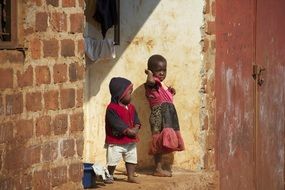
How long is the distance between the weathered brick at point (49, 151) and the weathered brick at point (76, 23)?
685 mm

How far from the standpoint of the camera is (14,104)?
13.9 ft

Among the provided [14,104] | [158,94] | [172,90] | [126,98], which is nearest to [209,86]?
[172,90]

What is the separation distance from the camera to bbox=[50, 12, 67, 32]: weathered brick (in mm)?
4527

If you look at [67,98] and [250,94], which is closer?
[67,98]

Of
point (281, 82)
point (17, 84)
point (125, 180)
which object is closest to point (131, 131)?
point (125, 180)

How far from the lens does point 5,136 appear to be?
13.8 feet

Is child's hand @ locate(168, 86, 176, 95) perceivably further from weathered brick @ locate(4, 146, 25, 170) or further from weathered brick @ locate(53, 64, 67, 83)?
weathered brick @ locate(4, 146, 25, 170)

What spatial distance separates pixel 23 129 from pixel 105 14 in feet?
8.33

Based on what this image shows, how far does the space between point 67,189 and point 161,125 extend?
6.72 feet

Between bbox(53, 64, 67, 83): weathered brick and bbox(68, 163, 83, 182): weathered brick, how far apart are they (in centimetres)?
52

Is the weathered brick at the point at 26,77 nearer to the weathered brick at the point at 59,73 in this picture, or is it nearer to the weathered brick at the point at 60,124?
the weathered brick at the point at 59,73

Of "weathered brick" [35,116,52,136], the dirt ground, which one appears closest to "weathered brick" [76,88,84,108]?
"weathered brick" [35,116,52,136]

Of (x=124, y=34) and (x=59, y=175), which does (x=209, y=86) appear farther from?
(x=59, y=175)

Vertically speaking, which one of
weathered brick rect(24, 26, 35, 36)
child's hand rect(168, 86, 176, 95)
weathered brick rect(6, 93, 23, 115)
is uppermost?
weathered brick rect(24, 26, 35, 36)
